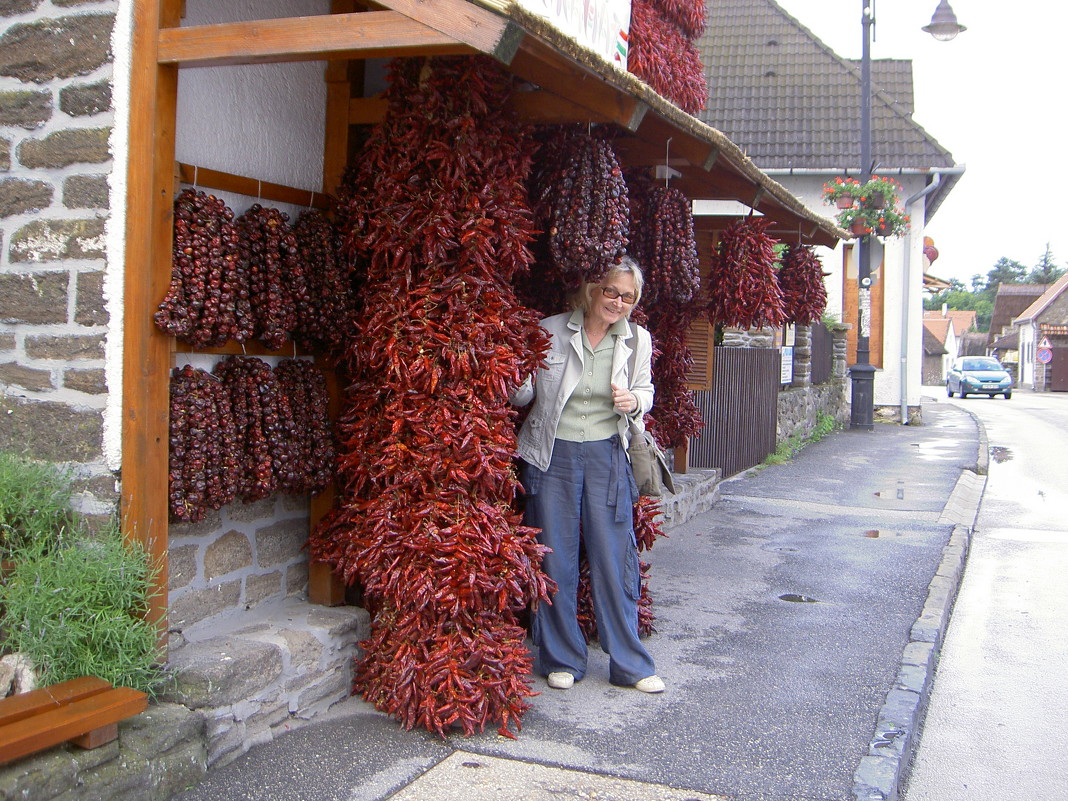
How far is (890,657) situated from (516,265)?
118 inches

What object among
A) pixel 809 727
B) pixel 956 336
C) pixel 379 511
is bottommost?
pixel 809 727

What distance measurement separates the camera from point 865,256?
16.4m

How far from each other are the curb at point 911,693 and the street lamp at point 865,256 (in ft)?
27.8

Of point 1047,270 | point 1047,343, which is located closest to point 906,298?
point 1047,343

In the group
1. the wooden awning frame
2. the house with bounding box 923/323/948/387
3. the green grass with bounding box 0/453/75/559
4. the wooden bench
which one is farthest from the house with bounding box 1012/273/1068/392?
the wooden bench

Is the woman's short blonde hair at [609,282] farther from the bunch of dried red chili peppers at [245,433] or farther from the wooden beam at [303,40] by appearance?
the wooden beam at [303,40]

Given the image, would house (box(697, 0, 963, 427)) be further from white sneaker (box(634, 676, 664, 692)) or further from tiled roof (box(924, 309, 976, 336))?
tiled roof (box(924, 309, 976, 336))

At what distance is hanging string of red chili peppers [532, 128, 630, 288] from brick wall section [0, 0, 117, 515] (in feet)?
6.13

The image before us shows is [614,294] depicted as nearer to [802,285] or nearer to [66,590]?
[66,590]

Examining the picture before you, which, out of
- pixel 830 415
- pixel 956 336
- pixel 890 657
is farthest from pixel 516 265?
pixel 956 336

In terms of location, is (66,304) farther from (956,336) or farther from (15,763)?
(956,336)

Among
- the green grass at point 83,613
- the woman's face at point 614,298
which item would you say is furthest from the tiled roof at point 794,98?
the green grass at point 83,613

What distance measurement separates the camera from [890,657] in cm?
533

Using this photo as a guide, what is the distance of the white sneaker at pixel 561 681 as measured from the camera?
15.1ft
